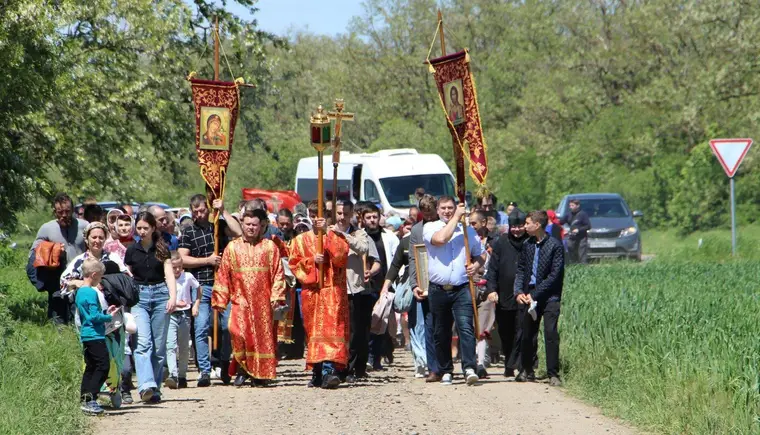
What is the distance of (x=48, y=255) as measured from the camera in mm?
14961

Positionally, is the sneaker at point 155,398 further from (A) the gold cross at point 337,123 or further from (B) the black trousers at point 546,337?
(B) the black trousers at point 546,337

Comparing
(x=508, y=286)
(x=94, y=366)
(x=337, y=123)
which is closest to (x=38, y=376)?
(x=94, y=366)

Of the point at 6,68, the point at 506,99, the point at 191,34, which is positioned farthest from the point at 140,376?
the point at 506,99

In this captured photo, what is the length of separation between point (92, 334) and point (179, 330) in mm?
2426

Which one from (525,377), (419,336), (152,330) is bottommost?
(525,377)

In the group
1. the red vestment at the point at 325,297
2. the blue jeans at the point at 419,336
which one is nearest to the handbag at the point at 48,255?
the red vestment at the point at 325,297

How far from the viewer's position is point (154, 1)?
29641 millimetres

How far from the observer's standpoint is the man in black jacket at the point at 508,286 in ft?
46.1

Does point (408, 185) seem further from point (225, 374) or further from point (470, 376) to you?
point (470, 376)

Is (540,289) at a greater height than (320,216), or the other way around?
(320,216)

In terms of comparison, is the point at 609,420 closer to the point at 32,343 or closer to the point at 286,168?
the point at 32,343

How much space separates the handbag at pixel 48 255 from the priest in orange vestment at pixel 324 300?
276 cm

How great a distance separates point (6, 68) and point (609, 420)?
8.48 metres

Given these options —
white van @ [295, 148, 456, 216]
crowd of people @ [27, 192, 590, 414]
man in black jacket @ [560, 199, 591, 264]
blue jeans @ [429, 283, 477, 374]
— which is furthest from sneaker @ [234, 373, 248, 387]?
white van @ [295, 148, 456, 216]
